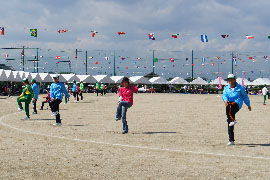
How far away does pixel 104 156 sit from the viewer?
23.0 feet

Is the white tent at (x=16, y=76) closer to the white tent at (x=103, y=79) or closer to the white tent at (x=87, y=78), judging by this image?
the white tent at (x=87, y=78)

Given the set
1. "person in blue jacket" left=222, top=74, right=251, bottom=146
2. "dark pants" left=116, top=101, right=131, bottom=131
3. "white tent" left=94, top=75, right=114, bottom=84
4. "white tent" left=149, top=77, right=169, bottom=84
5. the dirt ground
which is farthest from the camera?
"white tent" left=149, top=77, right=169, bottom=84

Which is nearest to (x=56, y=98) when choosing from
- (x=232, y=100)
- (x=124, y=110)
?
(x=124, y=110)

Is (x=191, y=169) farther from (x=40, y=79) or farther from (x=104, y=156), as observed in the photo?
(x=40, y=79)

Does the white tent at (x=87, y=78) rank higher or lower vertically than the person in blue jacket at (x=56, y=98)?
higher

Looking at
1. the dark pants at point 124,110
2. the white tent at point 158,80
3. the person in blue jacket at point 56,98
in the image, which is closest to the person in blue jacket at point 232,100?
the dark pants at point 124,110

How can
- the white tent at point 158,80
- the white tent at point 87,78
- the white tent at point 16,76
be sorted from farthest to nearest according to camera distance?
the white tent at point 158,80 < the white tent at point 87,78 < the white tent at point 16,76

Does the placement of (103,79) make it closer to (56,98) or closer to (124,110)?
(56,98)

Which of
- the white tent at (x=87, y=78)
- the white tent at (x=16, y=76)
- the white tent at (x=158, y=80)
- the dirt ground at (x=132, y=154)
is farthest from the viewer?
the white tent at (x=158, y=80)

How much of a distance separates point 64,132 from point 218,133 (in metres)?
4.42

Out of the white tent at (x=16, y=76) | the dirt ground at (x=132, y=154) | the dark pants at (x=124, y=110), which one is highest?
the white tent at (x=16, y=76)

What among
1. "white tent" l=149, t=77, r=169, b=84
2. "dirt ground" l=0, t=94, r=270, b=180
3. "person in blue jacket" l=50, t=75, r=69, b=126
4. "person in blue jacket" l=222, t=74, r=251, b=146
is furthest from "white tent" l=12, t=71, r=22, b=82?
"person in blue jacket" l=222, t=74, r=251, b=146

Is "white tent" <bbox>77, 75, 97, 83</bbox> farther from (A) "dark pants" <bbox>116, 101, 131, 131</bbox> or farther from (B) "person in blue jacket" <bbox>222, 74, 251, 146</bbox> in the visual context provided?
(B) "person in blue jacket" <bbox>222, 74, 251, 146</bbox>

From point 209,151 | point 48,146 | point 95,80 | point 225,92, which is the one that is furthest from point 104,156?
point 95,80
